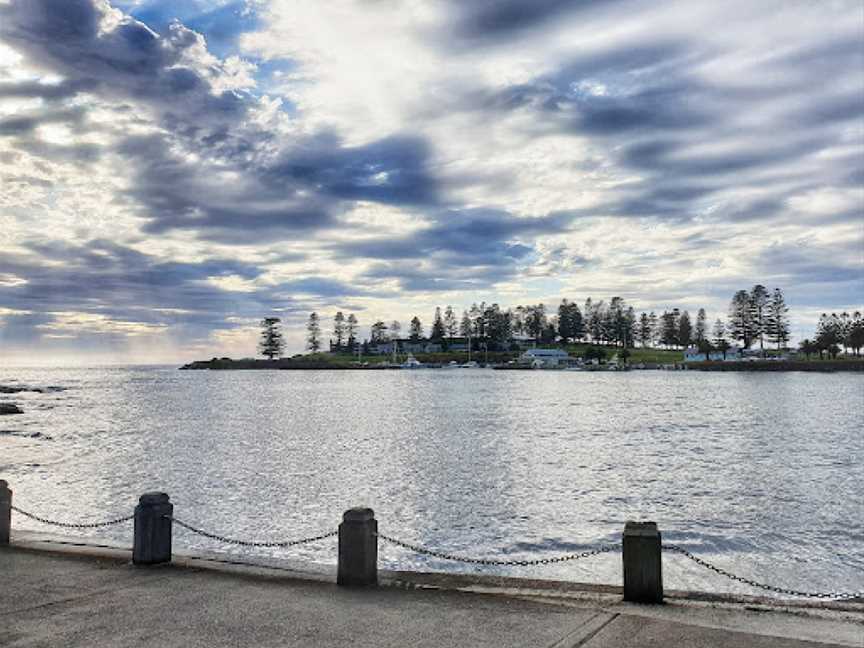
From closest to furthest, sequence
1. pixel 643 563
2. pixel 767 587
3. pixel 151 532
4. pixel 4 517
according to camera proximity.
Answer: pixel 643 563
pixel 767 587
pixel 151 532
pixel 4 517

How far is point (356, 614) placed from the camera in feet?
31.1

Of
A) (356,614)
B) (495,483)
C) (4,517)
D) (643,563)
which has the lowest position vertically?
(495,483)

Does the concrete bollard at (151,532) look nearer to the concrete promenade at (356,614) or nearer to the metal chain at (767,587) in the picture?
the concrete promenade at (356,614)

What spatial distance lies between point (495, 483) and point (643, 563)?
2318 centimetres

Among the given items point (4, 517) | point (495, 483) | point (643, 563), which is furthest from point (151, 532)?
point (495, 483)

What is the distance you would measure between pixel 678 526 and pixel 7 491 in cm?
1961

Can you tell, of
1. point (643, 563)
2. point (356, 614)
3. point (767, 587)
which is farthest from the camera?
point (767, 587)

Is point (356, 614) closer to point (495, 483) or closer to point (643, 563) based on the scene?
point (643, 563)

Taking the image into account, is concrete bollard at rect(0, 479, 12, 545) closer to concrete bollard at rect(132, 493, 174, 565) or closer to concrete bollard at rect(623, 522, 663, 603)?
concrete bollard at rect(132, 493, 174, 565)

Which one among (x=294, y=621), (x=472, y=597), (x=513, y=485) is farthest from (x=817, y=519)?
(x=294, y=621)

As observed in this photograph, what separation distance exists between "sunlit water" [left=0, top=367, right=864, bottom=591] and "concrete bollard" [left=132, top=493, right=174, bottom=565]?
24.4ft

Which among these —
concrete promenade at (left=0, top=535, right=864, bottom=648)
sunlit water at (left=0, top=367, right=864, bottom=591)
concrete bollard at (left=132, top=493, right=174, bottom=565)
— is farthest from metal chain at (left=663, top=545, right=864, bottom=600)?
concrete bollard at (left=132, top=493, right=174, bottom=565)

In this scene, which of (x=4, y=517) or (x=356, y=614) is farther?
(x=4, y=517)

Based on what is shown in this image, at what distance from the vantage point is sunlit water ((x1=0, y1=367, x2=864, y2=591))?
20.8 meters
